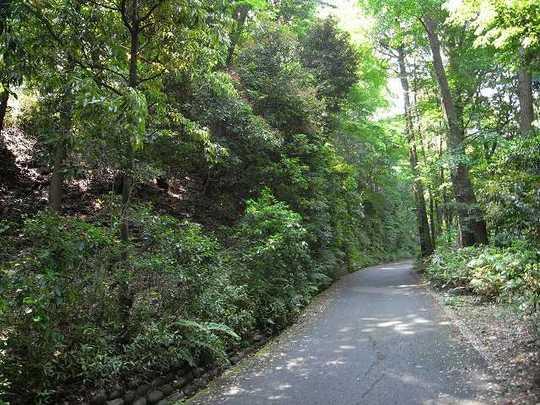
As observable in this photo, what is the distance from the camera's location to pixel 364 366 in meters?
6.83

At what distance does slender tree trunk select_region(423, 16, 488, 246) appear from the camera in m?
15.2

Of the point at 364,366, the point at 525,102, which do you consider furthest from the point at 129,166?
the point at 525,102

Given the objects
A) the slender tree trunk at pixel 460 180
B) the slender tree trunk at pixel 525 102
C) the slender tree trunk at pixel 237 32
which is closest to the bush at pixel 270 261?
the slender tree trunk at pixel 460 180

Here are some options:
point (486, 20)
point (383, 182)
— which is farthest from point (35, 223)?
point (383, 182)

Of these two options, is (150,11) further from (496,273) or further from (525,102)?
(525,102)

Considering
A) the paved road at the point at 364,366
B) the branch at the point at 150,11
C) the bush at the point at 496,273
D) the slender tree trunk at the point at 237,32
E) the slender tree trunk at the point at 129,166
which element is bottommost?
the paved road at the point at 364,366

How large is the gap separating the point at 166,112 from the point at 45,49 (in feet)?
6.94

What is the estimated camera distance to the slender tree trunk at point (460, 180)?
1525 centimetres

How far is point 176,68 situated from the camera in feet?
23.4

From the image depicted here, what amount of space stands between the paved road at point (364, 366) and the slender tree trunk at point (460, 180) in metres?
5.55

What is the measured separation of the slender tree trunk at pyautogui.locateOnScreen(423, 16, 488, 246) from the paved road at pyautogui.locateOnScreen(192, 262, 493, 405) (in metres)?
5.55

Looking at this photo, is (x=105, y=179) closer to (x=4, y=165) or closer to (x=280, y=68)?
(x=4, y=165)

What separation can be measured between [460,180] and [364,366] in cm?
1110

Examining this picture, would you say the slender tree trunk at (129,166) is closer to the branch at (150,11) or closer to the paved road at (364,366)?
the branch at (150,11)
